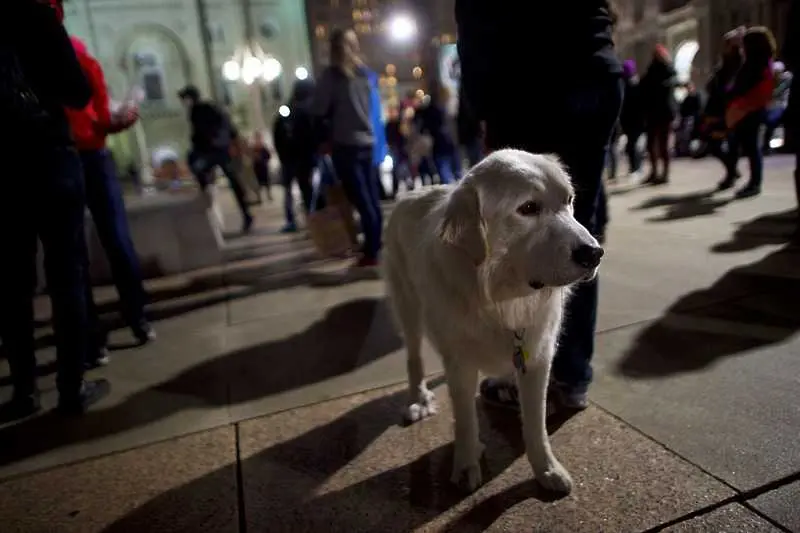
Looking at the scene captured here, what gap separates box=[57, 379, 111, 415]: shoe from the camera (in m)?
3.10

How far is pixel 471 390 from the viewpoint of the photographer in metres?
2.14

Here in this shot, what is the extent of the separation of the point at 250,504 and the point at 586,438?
4.48 feet

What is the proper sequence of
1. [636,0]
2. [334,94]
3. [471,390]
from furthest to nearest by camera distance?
[636,0] → [334,94] → [471,390]

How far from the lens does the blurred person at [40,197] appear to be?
2752 millimetres

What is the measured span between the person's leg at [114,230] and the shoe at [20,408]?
106 centimetres

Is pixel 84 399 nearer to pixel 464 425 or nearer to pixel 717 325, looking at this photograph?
pixel 464 425

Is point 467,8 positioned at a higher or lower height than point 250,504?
higher

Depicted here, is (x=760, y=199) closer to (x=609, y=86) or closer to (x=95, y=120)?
(x=609, y=86)

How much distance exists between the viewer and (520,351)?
201 centimetres

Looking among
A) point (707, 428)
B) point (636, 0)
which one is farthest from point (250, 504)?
point (636, 0)

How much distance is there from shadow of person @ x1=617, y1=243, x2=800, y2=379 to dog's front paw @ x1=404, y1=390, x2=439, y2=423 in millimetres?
972

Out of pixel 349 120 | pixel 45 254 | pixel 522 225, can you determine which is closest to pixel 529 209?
pixel 522 225

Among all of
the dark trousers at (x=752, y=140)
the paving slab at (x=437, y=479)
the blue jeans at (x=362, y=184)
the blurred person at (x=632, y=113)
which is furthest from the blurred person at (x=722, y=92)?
the paving slab at (x=437, y=479)

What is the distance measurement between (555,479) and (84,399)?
8.36 feet
